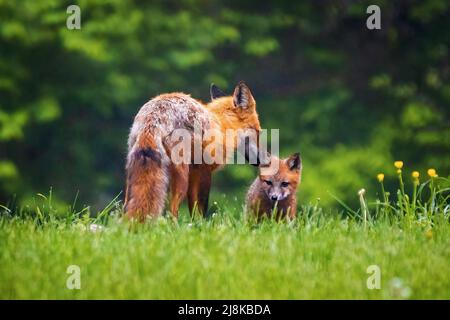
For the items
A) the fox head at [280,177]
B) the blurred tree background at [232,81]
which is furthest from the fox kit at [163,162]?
the blurred tree background at [232,81]

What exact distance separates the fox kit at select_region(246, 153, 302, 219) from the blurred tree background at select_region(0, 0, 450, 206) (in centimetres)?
781

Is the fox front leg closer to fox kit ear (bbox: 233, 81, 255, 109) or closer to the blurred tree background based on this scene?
fox kit ear (bbox: 233, 81, 255, 109)

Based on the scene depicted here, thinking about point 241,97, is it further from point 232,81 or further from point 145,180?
point 232,81

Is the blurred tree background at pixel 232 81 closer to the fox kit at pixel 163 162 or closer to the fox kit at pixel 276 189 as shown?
the fox kit at pixel 276 189

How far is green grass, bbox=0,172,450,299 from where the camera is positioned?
4.84 meters

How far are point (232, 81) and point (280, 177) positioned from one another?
411 inches

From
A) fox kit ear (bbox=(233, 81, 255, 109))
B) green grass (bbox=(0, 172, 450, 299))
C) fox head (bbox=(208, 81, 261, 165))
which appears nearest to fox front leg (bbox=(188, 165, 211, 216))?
fox head (bbox=(208, 81, 261, 165))

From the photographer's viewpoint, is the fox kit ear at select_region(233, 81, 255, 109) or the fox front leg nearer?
the fox front leg

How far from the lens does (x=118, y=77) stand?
17.0 meters

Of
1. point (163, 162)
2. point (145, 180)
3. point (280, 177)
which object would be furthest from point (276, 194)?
point (145, 180)

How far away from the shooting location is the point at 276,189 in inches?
308

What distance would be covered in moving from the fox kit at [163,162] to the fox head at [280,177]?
42cm

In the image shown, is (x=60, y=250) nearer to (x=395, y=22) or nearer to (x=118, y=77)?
(x=118, y=77)
